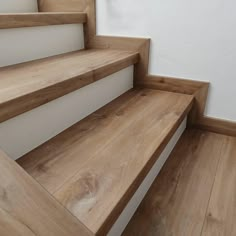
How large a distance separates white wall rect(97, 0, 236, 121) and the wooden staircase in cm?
8

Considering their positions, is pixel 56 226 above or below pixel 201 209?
above

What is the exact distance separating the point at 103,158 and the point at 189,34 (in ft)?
2.74

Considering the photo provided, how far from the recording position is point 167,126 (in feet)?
3.20

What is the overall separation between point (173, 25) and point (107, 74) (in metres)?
0.47

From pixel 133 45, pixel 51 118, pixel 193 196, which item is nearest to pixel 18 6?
pixel 133 45

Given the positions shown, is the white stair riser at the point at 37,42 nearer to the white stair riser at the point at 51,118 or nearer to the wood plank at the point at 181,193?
the white stair riser at the point at 51,118

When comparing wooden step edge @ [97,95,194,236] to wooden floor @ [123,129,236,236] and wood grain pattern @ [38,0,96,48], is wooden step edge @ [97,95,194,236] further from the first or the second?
wood grain pattern @ [38,0,96,48]

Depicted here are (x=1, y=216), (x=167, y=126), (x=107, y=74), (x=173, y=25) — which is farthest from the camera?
(x=173, y=25)

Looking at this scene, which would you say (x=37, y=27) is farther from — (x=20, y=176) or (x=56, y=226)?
(x=56, y=226)

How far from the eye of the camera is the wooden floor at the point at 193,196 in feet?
2.49

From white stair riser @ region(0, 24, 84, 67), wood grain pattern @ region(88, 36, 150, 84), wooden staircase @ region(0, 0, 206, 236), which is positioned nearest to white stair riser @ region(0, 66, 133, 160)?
wooden staircase @ region(0, 0, 206, 236)

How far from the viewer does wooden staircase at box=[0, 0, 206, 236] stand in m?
0.39

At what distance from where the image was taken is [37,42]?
115 cm

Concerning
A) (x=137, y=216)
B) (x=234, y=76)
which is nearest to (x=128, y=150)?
(x=137, y=216)
